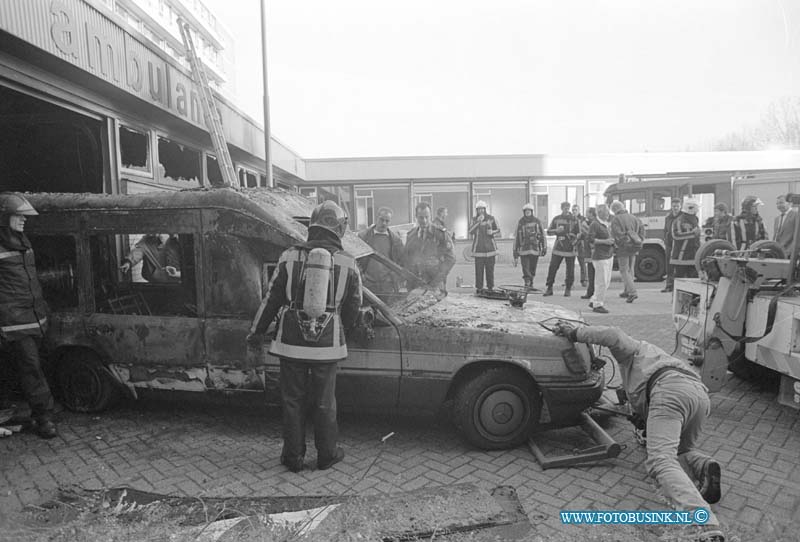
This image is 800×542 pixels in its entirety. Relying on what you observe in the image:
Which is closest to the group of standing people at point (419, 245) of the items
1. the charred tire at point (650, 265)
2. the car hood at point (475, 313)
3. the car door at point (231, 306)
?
the car hood at point (475, 313)

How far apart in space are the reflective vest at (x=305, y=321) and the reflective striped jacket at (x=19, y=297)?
2034mm

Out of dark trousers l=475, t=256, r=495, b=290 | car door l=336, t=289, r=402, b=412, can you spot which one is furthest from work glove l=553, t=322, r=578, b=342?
dark trousers l=475, t=256, r=495, b=290

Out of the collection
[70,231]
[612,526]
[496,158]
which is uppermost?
[496,158]

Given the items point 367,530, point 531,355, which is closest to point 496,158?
point 531,355

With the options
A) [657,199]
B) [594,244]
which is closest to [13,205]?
[594,244]

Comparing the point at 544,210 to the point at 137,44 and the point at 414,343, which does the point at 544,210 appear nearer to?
the point at 137,44

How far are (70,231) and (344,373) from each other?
2.58m

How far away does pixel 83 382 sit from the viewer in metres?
4.43

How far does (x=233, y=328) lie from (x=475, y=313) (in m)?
1.83

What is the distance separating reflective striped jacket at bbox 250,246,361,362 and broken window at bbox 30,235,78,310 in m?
1.94

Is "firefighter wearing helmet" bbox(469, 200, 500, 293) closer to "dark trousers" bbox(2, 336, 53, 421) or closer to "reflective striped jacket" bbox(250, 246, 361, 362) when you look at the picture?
"reflective striped jacket" bbox(250, 246, 361, 362)

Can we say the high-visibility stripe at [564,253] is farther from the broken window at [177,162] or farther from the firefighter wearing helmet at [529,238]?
the broken window at [177,162]

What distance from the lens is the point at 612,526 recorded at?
113 inches

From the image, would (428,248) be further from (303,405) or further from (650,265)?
(650,265)
